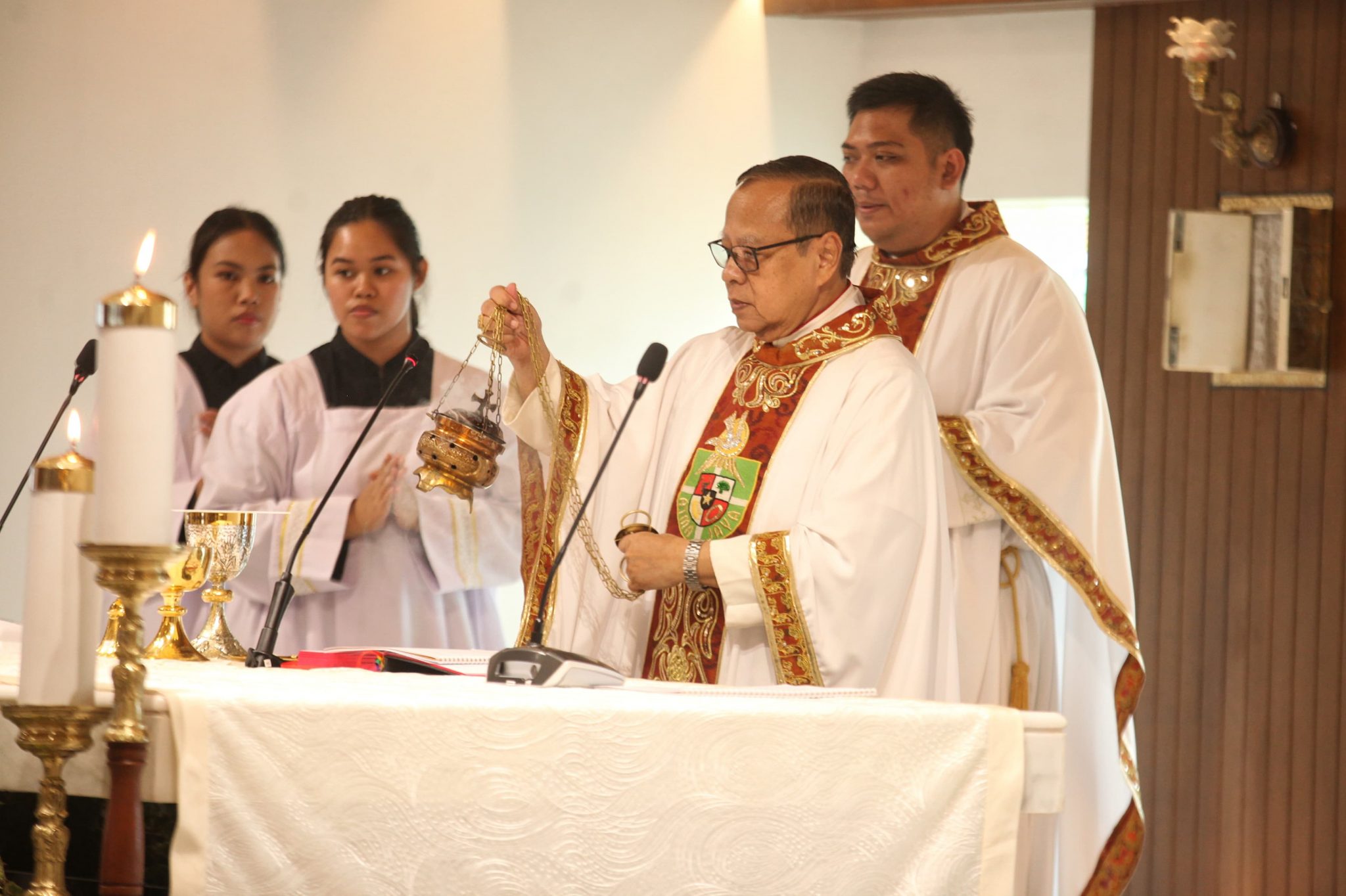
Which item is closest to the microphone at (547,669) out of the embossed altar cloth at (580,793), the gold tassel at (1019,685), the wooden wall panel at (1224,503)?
the embossed altar cloth at (580,793)

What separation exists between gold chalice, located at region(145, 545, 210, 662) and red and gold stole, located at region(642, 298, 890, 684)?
104 cm

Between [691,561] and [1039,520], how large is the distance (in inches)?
50.0

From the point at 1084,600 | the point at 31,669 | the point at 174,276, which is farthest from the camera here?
the point at 174,276

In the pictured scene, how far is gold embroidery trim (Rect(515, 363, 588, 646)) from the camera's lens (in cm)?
353

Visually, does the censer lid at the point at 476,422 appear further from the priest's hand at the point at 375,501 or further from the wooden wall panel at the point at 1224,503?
the wooden wall panel at the point at 1224,503

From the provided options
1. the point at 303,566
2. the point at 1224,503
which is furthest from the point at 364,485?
the point at 1224,503

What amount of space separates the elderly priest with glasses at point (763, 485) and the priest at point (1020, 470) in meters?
0.44

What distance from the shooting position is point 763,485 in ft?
11.1

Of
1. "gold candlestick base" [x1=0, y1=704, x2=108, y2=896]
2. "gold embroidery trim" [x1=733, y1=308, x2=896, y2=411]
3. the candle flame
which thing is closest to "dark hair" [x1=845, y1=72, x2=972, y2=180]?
"gold embroidery trim" [x1=733, y1=308, x2=896, y2=411]

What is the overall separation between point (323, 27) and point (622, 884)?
171 inches

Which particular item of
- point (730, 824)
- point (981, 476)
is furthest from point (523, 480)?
point (730, 824)

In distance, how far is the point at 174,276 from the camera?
538cm

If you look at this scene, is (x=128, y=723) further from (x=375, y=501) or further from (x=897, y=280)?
(x=375, y=501)

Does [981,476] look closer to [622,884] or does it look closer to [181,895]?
[622,884]
